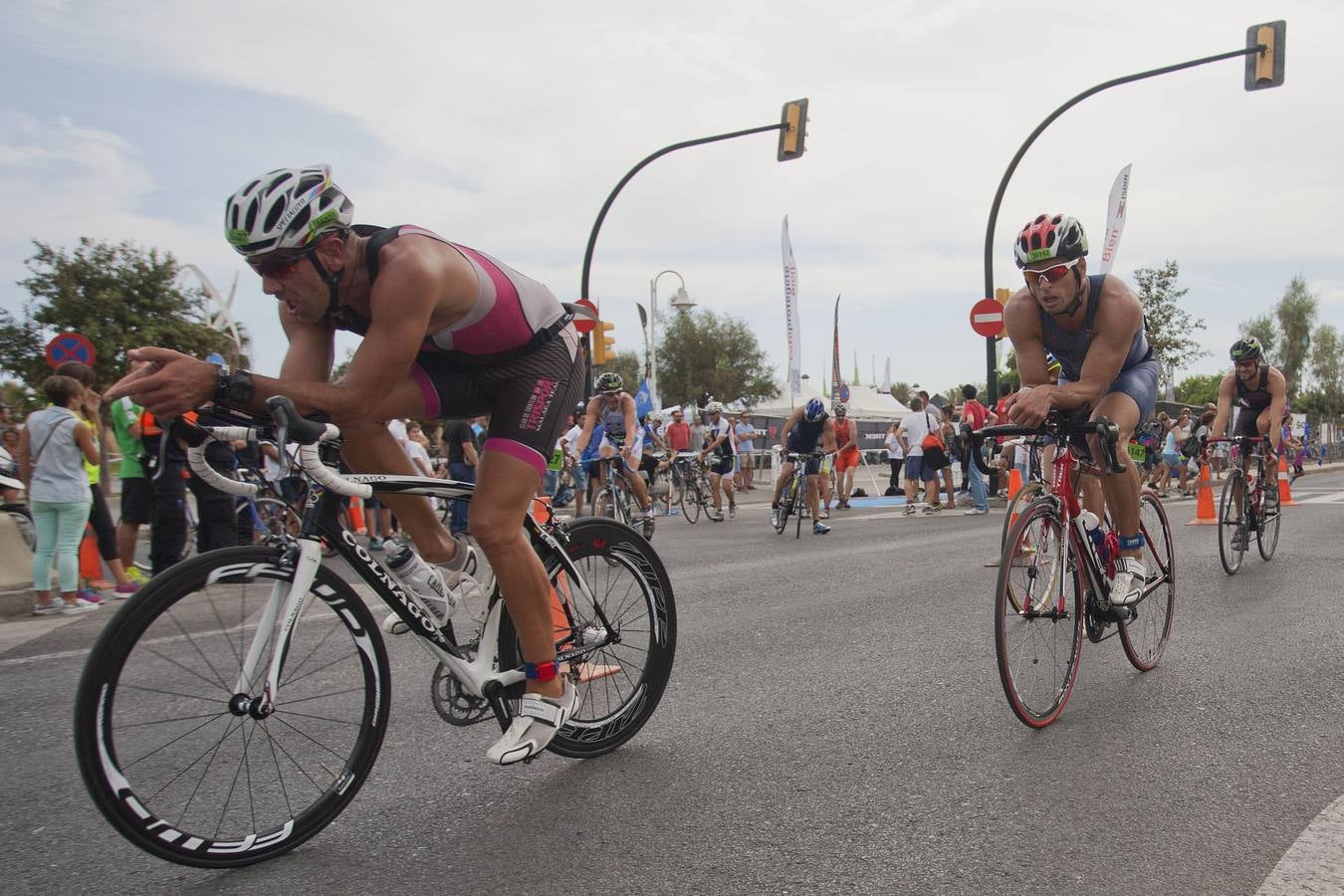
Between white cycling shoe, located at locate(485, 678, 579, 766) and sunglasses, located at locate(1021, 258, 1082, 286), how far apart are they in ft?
8.73

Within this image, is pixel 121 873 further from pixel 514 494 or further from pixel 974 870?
pixel 974 870

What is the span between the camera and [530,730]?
9.93 feet

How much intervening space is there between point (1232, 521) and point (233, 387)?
7.59m

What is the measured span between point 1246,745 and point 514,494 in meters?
2.64

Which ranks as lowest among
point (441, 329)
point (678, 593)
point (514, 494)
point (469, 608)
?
point (678, 593)

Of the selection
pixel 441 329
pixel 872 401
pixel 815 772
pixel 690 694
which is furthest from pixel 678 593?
pixel 872 401

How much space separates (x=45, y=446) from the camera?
7211mm

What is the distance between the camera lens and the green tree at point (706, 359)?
60688 mm

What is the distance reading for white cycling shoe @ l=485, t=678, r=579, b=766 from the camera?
2965 mm

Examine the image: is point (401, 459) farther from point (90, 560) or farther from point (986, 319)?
point (986, 319)

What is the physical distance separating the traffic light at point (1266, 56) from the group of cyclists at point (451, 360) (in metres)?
15.1

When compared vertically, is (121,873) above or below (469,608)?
below

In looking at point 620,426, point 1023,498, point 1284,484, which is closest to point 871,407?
point 1284,484

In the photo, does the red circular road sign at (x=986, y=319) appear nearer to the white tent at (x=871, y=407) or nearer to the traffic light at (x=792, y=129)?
the traffic light at (x=792, y=129)
